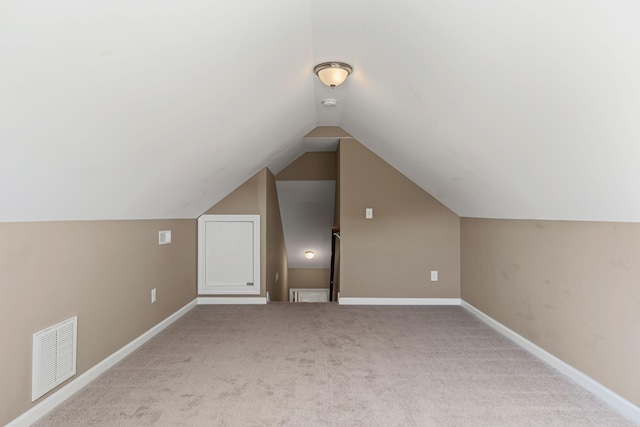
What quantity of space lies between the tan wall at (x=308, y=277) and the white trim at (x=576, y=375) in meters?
4.50

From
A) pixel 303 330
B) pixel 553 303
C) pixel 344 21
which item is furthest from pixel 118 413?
pixel 553 303

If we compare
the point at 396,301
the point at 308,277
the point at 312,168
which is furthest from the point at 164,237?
the point at 308,277

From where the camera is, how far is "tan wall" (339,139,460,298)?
15.2 ft

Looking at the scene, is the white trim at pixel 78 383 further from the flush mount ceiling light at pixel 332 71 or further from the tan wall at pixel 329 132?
the tan wall at pixel 329 132

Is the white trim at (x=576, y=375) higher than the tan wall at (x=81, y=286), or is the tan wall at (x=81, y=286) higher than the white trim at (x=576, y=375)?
the tan wall at (x=81, y=286)

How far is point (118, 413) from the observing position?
2.11 meters

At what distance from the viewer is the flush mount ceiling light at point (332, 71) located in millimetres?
2705

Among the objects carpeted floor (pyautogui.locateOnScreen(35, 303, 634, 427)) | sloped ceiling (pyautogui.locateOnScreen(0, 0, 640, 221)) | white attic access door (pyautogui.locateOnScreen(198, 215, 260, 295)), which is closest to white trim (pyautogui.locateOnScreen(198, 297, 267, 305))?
white attic access door (pyautogui.locateOnScreen(198, 215, 260, 295))

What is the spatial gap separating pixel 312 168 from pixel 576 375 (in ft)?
13.8

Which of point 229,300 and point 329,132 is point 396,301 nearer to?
point 229,300

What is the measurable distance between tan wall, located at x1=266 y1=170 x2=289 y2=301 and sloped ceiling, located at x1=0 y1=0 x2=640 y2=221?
1.86 m

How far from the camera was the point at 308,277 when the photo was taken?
788cm

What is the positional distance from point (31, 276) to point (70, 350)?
1.83 feet

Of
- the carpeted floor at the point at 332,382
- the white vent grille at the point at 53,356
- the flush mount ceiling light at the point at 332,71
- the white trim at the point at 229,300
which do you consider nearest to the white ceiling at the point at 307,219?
the white trim at the point at 229,300
